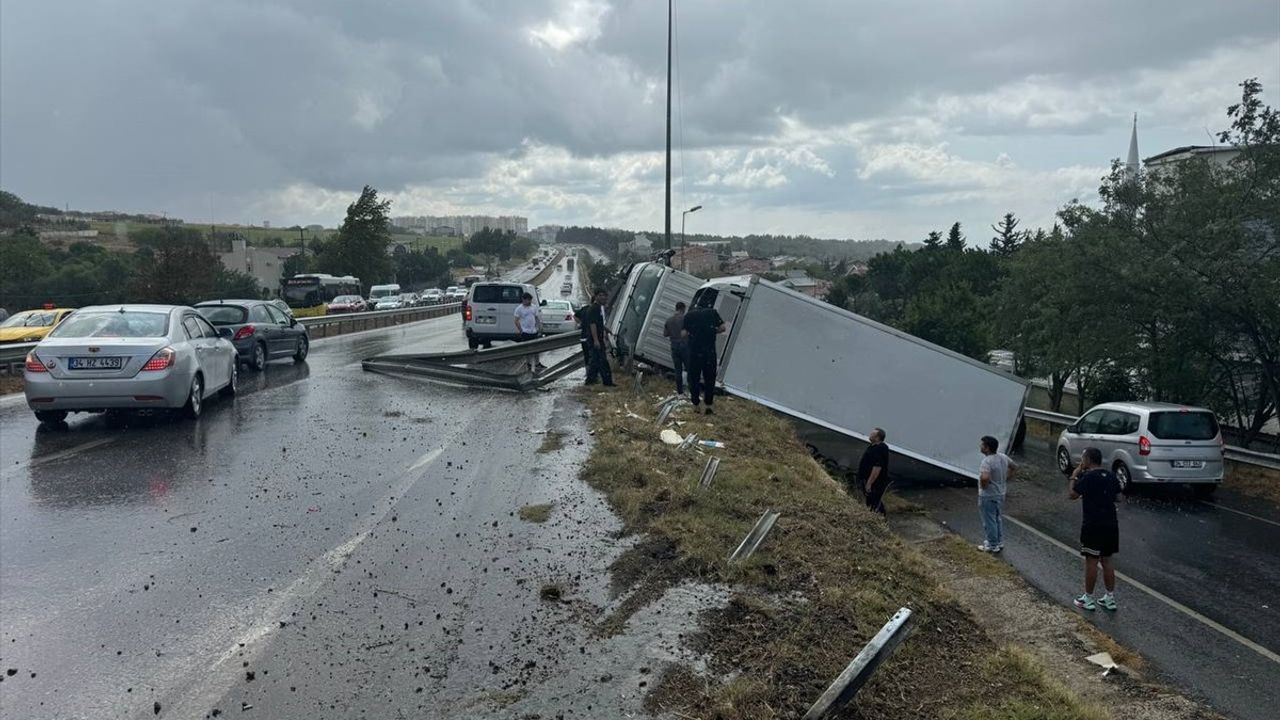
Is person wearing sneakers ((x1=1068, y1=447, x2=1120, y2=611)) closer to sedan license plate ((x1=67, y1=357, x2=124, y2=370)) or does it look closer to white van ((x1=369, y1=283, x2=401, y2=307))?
sedan license plate ((x1=67, y1=357, x2=124, y2=370))

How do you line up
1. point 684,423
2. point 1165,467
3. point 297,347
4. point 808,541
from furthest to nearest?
point 297,347 < point 1165,467 < point 684,423 < point 808,541

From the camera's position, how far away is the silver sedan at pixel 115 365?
11.0 metres

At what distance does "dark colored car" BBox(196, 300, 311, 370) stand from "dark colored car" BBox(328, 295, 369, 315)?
113ft

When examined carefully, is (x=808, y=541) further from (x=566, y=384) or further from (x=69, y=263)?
(x=69, y=263)

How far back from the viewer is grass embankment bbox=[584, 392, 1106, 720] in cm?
455

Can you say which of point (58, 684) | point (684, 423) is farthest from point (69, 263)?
point (58, 684)

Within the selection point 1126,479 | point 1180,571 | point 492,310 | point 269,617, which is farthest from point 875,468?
point 492,310

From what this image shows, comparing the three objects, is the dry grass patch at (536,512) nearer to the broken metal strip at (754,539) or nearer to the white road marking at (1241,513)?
the broken metal strip at (754,539)

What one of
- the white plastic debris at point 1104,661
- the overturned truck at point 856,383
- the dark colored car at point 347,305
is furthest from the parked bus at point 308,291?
the white plastic debris at point 1104,661

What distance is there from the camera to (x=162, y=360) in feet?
37.7

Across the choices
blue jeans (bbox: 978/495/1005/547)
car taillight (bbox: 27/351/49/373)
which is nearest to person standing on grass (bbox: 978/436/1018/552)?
blue jeans (bbox: 978/495/1005/547)

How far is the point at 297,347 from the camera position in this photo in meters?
21.6

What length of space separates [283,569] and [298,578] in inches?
10.5

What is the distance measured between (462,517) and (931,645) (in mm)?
3990
